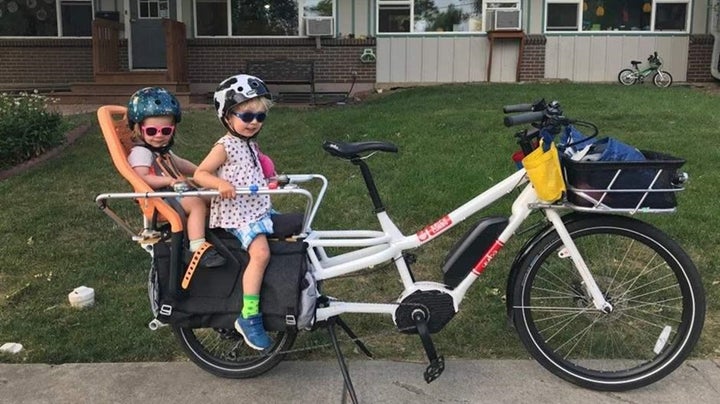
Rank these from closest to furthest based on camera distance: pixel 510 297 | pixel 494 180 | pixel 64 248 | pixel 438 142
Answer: pixel 510 297
pixel 64 248
pixel 494 180
pixel 438 142

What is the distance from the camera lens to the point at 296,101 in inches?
522

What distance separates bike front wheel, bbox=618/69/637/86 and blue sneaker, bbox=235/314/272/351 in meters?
13.2

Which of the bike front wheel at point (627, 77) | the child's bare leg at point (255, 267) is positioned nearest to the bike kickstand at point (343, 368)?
the child's bare leg at point (255, 267)

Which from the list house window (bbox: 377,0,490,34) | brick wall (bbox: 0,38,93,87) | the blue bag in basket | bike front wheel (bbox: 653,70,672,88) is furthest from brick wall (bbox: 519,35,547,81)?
the blue bag in basket

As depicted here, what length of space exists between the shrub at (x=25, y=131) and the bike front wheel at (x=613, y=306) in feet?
19.4

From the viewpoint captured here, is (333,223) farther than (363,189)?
No

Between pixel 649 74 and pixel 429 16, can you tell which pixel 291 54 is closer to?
pixel 429 16

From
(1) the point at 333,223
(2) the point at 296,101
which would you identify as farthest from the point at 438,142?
(2) the point at 296,101

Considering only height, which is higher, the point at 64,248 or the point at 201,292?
the point at 201,292

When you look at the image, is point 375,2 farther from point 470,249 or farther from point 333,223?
point 470,249

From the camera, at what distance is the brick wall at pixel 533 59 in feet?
48.1

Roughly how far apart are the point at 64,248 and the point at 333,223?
78.8 inches

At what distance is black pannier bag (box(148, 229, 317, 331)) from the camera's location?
118 inches

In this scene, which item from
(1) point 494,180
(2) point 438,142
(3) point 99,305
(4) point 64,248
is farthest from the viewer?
(2) point 438,142
